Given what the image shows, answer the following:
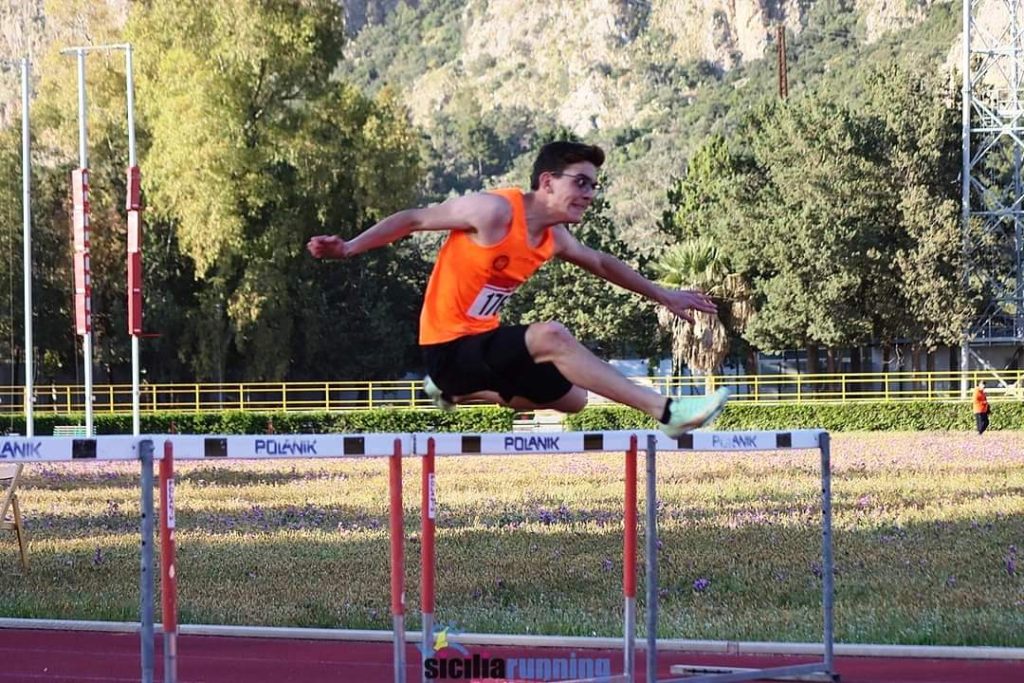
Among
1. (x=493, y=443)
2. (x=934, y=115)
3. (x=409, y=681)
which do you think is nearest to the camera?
(x=493, y=443)

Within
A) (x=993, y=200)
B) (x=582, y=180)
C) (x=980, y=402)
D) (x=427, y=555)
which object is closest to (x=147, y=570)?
(x=427, y=555)

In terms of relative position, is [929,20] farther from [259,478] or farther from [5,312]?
[259,478]

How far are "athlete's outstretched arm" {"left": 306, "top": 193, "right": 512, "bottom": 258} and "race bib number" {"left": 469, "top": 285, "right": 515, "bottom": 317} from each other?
0.33m

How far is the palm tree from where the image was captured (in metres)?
53.3

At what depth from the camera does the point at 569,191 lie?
703 centimetres

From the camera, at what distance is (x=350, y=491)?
21.2 meters

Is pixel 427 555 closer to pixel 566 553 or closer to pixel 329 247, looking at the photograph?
pixel 329 247

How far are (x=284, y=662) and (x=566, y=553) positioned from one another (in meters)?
4.89

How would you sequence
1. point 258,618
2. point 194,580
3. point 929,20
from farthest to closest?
point 929,20, point 194,580, point 258,618

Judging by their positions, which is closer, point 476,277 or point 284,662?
point 476,277

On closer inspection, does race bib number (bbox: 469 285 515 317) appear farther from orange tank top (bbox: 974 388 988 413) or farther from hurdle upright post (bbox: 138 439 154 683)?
orange tank top (bbox: 974 388 988 413)

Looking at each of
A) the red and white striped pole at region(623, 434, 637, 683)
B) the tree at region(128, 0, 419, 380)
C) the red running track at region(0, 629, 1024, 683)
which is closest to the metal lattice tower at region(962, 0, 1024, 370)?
the tree at region(128, 0, 419, 380)

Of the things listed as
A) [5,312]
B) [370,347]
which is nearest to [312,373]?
[370,347]

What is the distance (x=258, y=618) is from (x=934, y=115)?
165 ft
